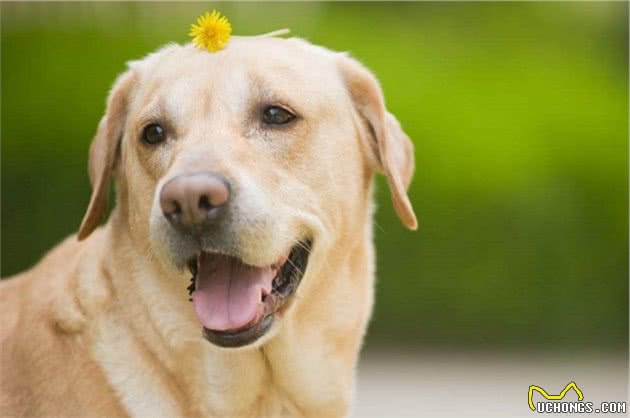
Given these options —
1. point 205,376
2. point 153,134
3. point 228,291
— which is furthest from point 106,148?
point 205,376

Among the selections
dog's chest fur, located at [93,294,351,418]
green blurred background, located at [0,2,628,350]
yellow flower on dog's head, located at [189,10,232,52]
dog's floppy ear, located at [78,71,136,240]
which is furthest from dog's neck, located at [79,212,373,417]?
green blurred background, located at [0,2,628,350]

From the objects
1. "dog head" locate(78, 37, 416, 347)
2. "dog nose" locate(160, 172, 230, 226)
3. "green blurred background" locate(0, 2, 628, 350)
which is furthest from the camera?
"green blurred background" locate(0, 2, 628, 350)

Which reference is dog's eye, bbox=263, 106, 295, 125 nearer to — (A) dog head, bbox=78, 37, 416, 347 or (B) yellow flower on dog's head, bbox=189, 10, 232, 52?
(A) dog head, bbox=78, 37, 416, 347

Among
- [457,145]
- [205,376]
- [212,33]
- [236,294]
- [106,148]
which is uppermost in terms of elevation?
[212,33]

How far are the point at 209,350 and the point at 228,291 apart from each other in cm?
29

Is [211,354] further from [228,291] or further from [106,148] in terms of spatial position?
[106,148]

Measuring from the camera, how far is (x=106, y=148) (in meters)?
3.80

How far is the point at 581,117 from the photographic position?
7.80m

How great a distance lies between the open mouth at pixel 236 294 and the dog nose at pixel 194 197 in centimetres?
20

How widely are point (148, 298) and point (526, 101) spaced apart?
15.9 feet

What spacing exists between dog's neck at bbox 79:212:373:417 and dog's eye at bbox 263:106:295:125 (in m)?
0.49

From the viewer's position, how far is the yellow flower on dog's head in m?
3.65

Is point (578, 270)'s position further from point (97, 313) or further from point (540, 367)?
point (97, 313)

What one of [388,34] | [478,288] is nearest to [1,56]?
[388,34]
